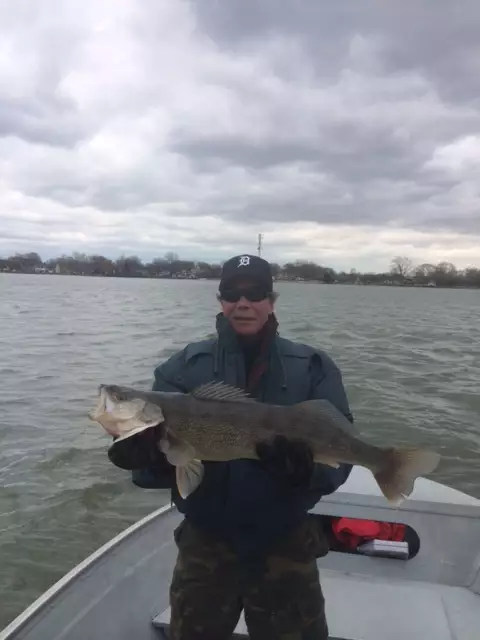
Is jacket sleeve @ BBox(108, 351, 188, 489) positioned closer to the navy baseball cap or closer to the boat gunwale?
the navy baseball cap

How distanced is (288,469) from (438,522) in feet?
9.88

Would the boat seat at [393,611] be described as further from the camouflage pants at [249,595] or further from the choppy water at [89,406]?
the choppy water at [89,406]

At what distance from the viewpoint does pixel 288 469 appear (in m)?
3.58

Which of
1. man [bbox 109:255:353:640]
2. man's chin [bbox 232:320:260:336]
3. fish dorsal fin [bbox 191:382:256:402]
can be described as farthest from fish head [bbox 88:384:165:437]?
man's chin [bbox 232:320:260:336]

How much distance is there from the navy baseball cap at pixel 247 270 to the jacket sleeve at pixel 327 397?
645mm

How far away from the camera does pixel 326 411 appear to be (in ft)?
12.2

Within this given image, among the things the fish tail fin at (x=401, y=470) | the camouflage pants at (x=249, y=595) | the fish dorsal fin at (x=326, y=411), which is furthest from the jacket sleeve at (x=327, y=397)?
the camouflage pants at (x=249, y=595)

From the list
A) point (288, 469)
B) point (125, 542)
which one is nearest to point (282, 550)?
point (288, 469)

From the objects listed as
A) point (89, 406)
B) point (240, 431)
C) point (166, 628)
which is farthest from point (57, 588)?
point (89, 406)

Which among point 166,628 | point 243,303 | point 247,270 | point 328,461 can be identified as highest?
point 247,270

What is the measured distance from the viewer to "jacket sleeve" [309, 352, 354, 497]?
148 inches

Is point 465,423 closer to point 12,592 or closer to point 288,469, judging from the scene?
point 12,592

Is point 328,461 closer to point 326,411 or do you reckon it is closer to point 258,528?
point 326,411

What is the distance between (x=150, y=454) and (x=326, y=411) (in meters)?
1.13
